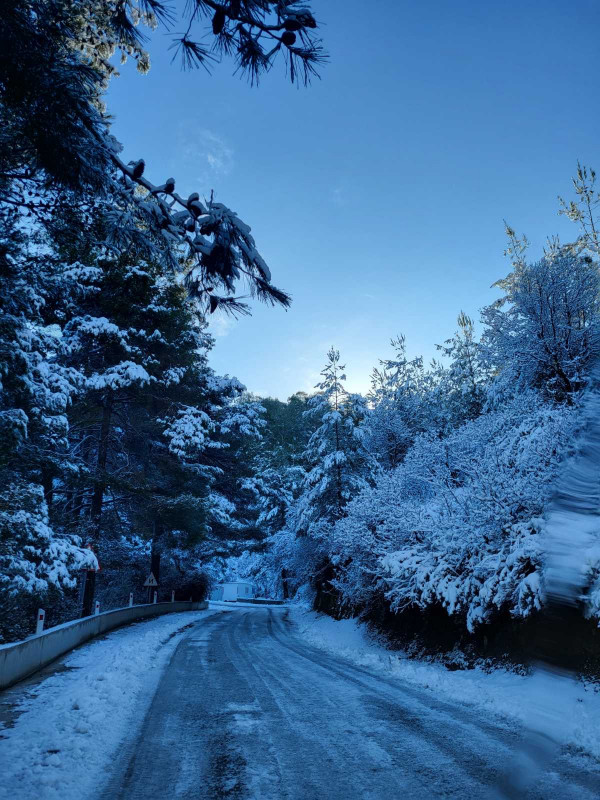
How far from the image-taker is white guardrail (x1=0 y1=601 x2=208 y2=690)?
7887mm

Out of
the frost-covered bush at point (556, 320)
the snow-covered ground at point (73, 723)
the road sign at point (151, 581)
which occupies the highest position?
the frost-covered bush at point (556, 320)

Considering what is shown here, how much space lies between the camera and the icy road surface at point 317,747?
386 centimetres

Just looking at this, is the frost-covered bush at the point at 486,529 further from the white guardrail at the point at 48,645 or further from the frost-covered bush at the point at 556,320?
the white guardrail at the point at 48,645

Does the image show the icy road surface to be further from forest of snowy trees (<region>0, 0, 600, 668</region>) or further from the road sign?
the road sign

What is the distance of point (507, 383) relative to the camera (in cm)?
1677

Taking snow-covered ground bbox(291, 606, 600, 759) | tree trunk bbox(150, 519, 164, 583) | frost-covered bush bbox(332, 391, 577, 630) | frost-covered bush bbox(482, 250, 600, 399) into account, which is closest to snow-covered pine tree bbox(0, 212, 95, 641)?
snow-covered ground bbox(291, 606, 600, 759)

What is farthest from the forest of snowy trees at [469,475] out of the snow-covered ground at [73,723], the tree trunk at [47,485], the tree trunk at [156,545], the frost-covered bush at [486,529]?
the tree trunk at [47,485]

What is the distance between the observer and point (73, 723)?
565cm

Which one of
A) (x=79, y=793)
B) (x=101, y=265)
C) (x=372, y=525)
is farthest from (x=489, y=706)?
(x=101, y=265)

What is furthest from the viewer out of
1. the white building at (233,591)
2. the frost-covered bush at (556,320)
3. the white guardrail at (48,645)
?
the white building at (233,591)

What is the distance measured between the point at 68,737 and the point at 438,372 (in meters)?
30.3

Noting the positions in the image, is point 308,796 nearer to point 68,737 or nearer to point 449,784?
point 449,784

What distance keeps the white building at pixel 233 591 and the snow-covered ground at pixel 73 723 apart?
44.8 meters

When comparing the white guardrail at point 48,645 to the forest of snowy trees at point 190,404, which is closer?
the forest of snowy trees at point 190,404
